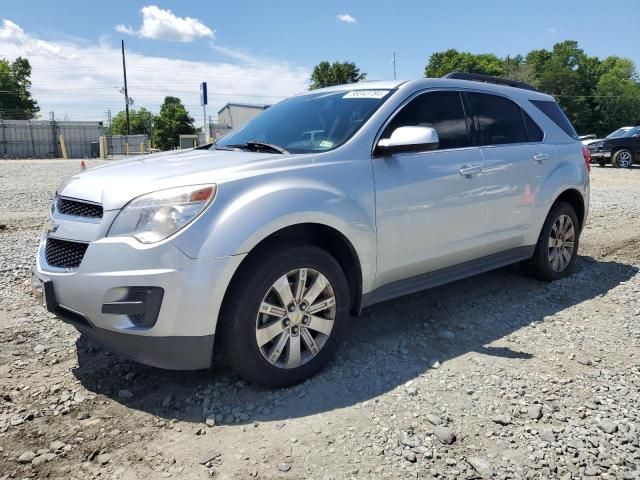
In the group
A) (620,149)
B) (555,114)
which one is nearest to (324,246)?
(555,114)

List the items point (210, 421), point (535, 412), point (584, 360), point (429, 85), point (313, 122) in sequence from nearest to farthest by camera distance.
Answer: point (210, 421) → point (535, 412) → point (584, 360) → point (313, 122) → point (429, 85)

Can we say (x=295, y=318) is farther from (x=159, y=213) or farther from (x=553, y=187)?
(x=553, y=187)

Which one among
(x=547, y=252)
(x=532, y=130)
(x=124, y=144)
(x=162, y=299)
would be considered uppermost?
(x=124, y=144)

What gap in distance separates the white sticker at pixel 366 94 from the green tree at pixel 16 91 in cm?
6680

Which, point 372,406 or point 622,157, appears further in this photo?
point 622,157

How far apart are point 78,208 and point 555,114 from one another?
4.38 meters

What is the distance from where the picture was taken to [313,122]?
150 inches

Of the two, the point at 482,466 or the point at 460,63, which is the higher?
the point at 460,63

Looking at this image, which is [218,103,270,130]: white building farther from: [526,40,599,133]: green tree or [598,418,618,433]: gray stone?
[598,418,618,433]: gray stone

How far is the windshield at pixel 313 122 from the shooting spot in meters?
3.55

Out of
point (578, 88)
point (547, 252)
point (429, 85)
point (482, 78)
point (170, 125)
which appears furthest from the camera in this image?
point (578, 88)

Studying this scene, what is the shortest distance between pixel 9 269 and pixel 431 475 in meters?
4.77

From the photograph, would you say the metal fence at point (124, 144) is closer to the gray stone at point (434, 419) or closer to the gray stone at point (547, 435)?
the gray stone at point (434, 419)

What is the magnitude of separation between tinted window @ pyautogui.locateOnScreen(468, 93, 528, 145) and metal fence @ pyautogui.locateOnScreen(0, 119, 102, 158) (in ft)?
141
